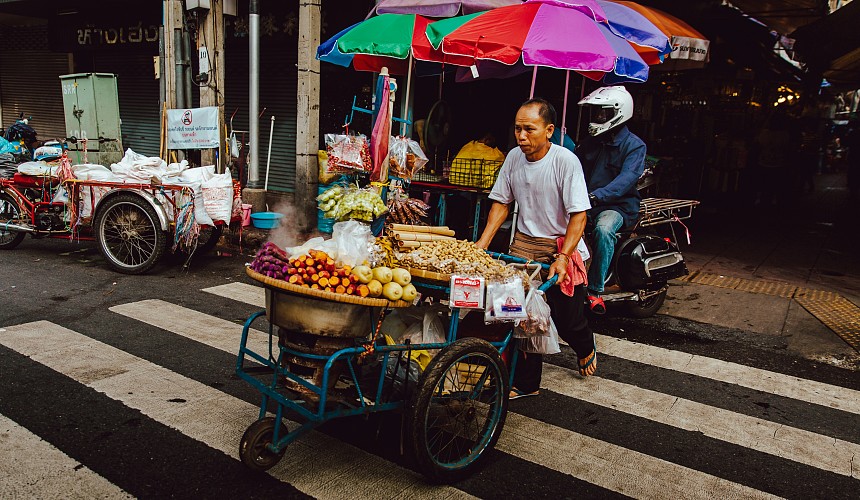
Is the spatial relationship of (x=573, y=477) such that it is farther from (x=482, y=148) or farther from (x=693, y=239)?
(x=693, y=239)

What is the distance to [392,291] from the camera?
9.80ft

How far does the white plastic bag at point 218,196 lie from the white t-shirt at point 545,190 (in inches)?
154

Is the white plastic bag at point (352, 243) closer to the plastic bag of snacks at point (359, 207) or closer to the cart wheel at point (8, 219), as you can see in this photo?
the plastic bag of snacks at point (359, 207)

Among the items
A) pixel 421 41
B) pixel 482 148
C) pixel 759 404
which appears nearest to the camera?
pixel 759 404

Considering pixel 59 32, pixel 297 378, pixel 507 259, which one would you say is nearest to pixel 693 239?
pixel 507 259

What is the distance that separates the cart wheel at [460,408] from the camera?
2.93 meters

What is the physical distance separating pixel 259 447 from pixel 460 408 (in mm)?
1043

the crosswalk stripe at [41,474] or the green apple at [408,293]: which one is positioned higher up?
the green apple at [408,293]

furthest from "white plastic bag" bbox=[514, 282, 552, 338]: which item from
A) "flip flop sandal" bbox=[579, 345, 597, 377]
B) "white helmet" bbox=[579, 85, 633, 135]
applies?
"white helmet" bbox=[579, 85, 633, 135]

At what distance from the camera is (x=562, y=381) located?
A: 4.61 meters

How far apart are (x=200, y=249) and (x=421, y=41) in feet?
13.2

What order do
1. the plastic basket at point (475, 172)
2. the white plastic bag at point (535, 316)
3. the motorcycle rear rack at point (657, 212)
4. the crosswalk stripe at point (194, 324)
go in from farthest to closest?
the plastic basket at point (475, 172), the motorcycle rear rack at point (657, 212), the crosswalk stripe at point (194, 324), the white plastic bag at point (535, 316)

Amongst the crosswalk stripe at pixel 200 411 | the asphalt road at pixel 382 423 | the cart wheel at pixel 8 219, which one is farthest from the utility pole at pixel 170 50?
the crosswalk stripe at pixel 200 411

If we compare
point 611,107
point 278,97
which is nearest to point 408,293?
point 611,107
